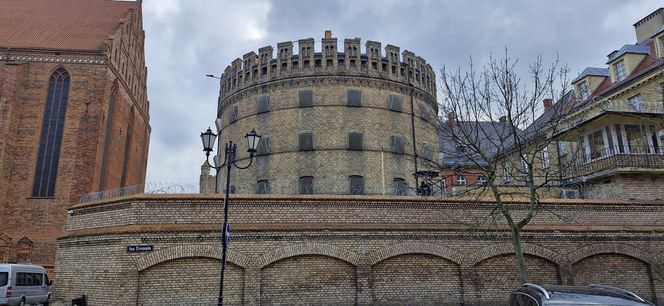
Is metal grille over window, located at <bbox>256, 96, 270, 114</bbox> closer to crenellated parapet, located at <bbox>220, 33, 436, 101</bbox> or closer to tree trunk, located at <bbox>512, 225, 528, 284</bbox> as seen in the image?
crenellated parapet, located at <bbox>220, 33, 436, 101</bbox>

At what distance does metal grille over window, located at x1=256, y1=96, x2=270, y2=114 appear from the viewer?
99.9 ft

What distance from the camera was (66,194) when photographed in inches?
1037

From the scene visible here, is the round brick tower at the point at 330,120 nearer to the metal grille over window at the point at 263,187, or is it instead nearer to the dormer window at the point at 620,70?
the metal grille over window at the point at 263,187

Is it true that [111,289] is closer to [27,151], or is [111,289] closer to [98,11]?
[27,151]

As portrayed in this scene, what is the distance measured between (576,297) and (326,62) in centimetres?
2630

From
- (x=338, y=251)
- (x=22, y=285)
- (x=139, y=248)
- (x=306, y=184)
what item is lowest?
(x=22, y=285)

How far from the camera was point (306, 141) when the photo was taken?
28.8m

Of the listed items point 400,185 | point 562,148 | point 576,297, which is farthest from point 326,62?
point 576,297

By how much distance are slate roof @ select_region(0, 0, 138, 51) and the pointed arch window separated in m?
2.41

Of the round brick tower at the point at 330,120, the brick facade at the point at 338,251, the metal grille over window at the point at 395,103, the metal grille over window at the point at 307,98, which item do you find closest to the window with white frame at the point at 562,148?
the round brick tower at the point at 330,120

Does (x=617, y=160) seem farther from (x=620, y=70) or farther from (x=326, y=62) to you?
(x=326, y=62)

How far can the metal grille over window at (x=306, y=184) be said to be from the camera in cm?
2811

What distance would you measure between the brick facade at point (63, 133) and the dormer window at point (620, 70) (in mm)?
31785

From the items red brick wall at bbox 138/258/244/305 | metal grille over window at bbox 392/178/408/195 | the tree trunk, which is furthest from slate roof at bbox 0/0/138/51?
the tree trunk
